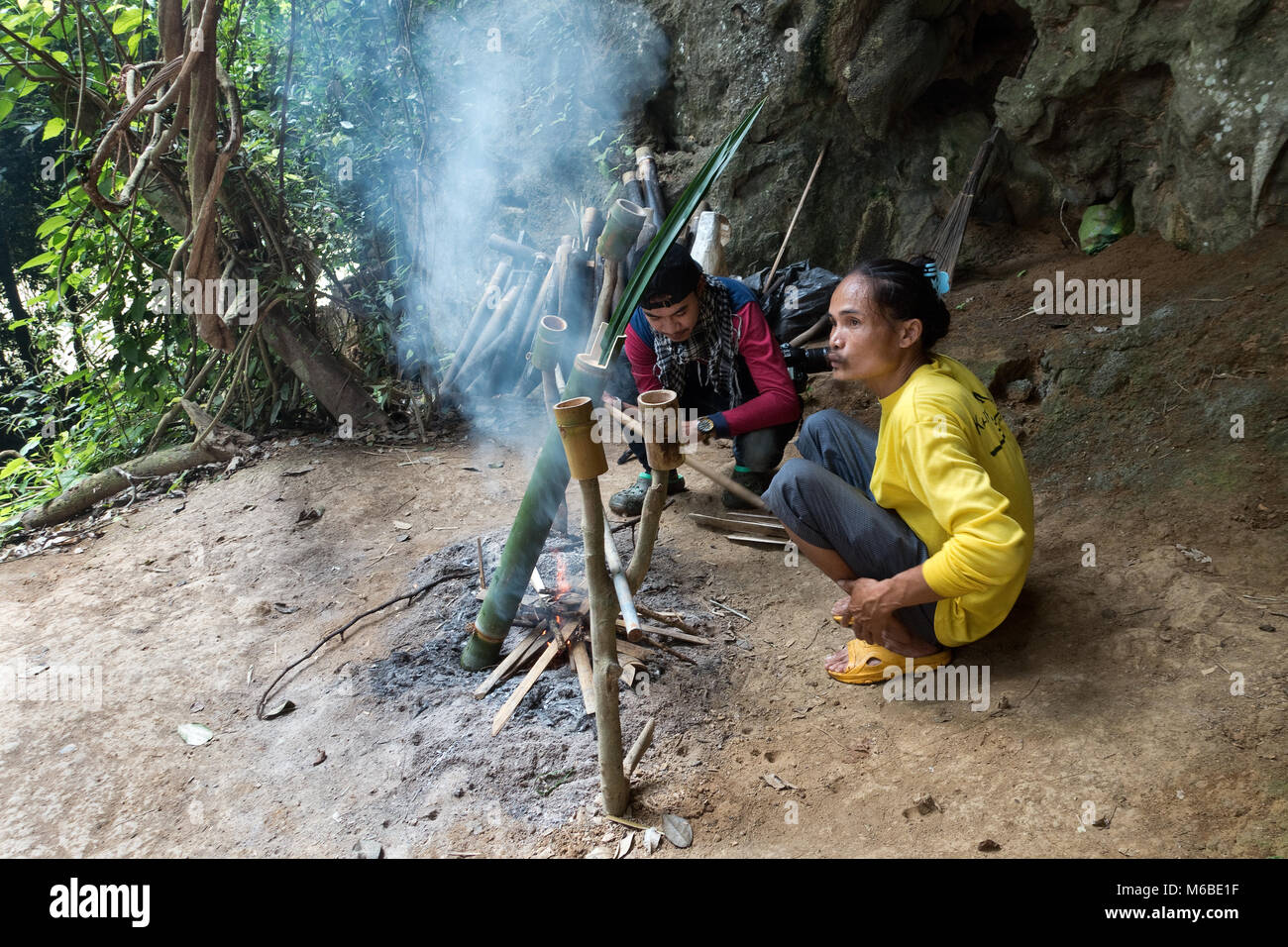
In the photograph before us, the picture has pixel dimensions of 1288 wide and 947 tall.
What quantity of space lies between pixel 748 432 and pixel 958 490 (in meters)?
1.75

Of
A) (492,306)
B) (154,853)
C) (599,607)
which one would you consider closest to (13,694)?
(154,853)

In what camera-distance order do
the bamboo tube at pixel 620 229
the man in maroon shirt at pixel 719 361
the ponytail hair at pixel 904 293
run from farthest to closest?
the man in maroon shirt at pixel 719 361 → the ponytail hair at pixel 904 293 → the bamboo tube at pixel 620 229

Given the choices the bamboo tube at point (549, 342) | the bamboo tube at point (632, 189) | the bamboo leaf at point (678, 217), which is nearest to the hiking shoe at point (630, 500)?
the bamboo tube at point (549, 342)

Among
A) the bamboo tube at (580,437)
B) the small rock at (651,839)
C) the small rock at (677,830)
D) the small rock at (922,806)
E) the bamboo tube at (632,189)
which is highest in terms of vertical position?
the bamboo tube at (632,189)

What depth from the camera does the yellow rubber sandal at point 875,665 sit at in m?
2.41

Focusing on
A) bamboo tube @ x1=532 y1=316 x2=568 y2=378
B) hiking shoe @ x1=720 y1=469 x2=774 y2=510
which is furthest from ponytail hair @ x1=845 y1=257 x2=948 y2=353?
hiking shoe @ x1=720 y1=469 x2=774 y2=510

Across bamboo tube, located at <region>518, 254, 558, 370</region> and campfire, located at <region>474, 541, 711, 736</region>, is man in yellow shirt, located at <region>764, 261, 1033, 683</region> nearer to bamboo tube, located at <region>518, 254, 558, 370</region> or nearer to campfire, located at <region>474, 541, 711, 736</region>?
campfire, located at <region>474, 541, 711, 736</region>

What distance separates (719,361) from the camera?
11.8 feet

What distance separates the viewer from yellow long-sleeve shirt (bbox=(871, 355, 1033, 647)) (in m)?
1.90

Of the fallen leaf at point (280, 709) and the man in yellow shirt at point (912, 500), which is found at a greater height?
the man in yellow shirt at point (912, 500)

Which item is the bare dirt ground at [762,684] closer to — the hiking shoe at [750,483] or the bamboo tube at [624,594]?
the hiking shoe at [750,483]

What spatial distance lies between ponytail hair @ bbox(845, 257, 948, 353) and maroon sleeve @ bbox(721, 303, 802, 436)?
122 cm

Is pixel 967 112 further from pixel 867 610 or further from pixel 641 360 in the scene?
pixel 867 610

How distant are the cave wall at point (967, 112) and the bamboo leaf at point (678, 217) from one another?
3555 millimetres
